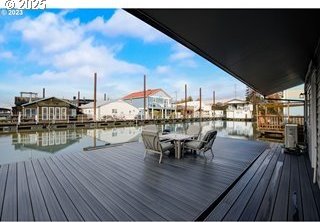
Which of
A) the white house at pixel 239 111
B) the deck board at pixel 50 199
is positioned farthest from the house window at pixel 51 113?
the white house at pixel 239 111

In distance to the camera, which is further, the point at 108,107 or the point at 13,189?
the point at 108,107

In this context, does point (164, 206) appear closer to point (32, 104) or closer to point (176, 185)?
point (176, 185)

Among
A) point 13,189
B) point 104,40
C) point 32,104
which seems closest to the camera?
point 13,189

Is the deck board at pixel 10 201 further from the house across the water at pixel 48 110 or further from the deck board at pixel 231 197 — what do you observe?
the house across the water at pixel 48 110

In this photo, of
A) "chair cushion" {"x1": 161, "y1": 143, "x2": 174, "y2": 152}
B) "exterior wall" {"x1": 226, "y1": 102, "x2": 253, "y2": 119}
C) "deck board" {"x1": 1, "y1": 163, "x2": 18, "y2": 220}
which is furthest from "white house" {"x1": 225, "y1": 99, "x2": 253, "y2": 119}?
"deck board" {"x1": 1, "y1": 163, "x2": 18, "y2": 220}

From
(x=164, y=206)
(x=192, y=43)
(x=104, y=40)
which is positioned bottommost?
(x=164, y=206)

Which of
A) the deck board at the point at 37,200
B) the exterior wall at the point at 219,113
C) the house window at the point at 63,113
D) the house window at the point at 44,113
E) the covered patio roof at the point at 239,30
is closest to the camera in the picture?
the covered patio roof at the point at 239,30

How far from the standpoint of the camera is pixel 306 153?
17.1 ft

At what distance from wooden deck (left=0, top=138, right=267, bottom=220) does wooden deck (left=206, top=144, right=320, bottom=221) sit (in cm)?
18

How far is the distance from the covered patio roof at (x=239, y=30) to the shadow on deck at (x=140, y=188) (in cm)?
211

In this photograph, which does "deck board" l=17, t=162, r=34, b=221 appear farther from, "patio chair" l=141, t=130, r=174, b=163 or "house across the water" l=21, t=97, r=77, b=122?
"house across the water" l=21, t=97, r=77, b=122

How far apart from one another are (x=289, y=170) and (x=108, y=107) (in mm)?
27566

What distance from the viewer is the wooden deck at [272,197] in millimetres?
2189
